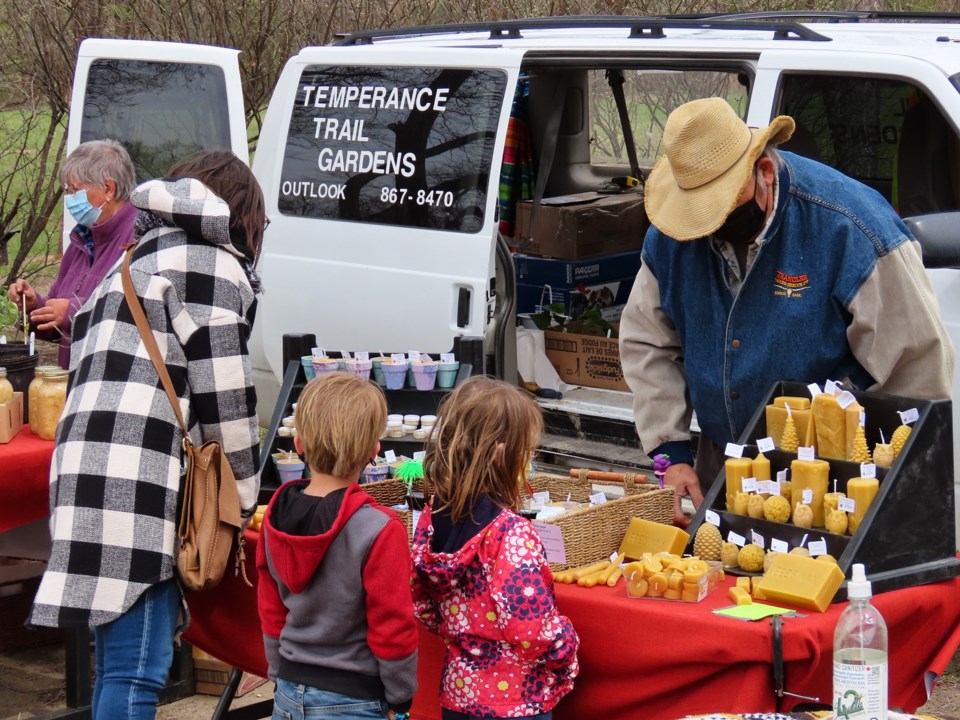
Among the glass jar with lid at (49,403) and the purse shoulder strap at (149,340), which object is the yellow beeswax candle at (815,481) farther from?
the glass jar with lid at (49,403)

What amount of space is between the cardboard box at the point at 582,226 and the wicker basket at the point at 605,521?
2951 mm

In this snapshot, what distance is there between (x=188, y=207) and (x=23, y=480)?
1304mm

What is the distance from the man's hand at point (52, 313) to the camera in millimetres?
4461

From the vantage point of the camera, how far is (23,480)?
3.85 m

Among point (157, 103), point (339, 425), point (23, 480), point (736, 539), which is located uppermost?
point (157, 103)

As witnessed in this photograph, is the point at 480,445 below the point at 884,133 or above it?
below

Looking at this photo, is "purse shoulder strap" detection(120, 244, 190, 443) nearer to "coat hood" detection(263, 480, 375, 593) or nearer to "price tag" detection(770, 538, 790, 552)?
"coat hood" detection(263, 480, 375, 593)

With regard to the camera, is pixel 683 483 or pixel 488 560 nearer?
pixel 488 560

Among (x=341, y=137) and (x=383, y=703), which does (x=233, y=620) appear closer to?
(x=383, y=703)

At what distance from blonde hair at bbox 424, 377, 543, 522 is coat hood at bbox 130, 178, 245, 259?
2.56 feet

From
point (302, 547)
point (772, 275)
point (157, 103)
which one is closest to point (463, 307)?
point (157, 103)

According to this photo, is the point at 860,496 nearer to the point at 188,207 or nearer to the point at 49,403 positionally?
the point at 188,207

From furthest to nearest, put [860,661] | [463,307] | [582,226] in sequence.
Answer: [582,226] < [463,307] < [860,661]

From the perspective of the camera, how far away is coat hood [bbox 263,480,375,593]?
263 centimetres
